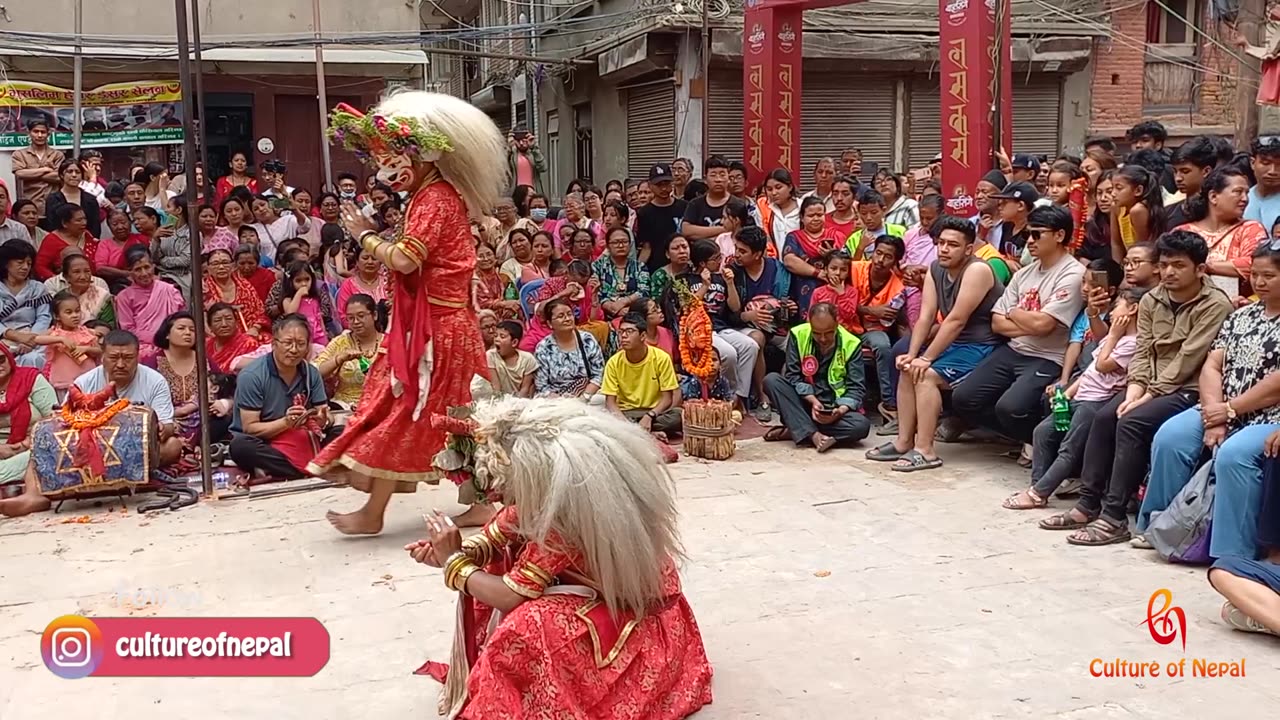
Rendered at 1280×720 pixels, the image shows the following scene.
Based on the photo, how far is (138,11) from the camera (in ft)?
44.8

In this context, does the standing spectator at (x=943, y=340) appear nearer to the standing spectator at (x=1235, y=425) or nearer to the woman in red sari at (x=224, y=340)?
the standing spectator at (x=1235, y=425)

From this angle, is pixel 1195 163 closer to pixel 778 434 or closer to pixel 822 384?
pixel 822 384

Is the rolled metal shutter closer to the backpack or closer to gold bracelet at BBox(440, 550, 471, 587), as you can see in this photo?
the backpack

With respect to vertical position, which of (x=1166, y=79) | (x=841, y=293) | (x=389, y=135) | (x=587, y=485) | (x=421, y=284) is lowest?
(x=587, y=485)

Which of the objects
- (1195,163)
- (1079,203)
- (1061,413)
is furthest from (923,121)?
(1061,413)

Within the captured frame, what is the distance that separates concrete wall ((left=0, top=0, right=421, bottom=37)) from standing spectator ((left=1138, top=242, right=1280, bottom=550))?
39.1 ft

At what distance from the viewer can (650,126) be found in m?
14.3

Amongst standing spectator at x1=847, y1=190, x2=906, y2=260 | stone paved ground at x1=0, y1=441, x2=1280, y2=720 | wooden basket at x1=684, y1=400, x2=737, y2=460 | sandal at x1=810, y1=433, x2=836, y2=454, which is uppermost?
standing spectator at x1=847, y1=190, x2=906, y2=260

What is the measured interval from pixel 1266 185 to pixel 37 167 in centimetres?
853

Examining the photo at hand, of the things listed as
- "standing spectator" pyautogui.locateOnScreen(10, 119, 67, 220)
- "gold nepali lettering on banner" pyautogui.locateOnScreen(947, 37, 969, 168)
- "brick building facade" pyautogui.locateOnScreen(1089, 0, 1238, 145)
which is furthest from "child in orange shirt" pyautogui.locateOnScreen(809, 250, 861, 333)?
"brick building facade" pyautogui.locateOnScreen(1089, 0, 1238, 145)

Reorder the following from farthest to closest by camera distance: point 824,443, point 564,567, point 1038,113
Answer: point 1038,113 → point 824,443 → point 564,567

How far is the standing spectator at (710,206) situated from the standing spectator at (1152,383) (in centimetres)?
375

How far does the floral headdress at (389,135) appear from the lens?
174 inches

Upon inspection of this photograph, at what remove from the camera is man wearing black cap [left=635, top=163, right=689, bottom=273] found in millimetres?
8344
